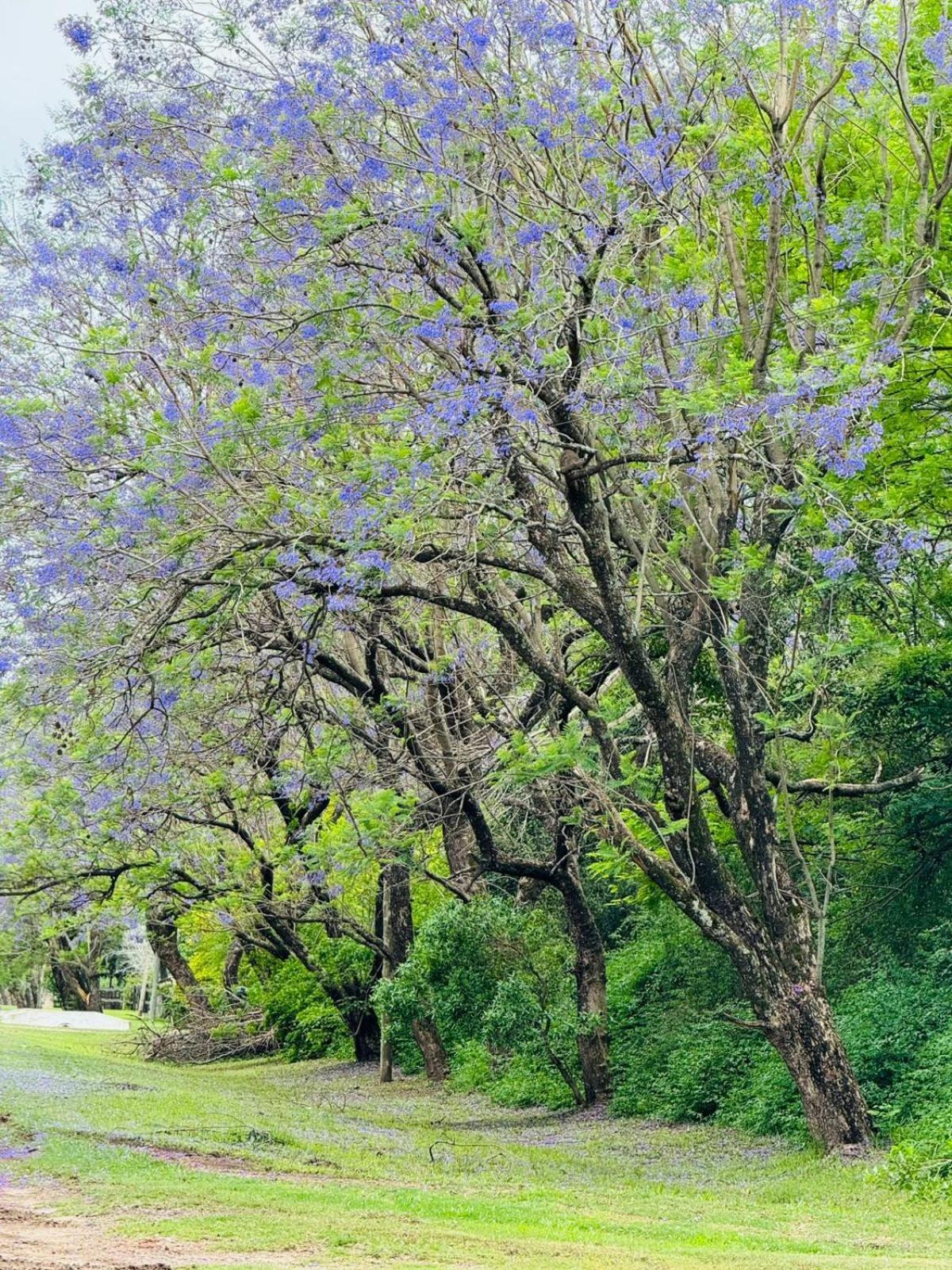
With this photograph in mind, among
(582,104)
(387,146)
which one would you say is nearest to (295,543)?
(387,146)

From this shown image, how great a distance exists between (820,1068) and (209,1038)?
20.3m

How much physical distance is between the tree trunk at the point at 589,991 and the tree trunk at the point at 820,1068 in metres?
4.96

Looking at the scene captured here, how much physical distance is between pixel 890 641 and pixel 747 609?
1690 millimetres

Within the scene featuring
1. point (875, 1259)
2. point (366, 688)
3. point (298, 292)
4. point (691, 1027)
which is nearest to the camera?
point (875, 1259)

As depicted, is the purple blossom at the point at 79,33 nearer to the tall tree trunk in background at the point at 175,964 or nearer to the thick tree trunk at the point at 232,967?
the tall tree trunk in background at the point at 175,964

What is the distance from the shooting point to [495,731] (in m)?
15.9

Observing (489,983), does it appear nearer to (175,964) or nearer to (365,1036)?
(365,1036)

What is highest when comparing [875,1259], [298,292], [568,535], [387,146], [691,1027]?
[387,146]

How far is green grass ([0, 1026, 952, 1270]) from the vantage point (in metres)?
7.29

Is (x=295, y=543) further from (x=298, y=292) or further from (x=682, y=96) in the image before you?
(x=682, y=96)

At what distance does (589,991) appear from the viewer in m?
17.5

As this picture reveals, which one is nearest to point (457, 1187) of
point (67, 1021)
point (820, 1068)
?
point (820, 1068)

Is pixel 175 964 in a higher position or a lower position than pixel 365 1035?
higher

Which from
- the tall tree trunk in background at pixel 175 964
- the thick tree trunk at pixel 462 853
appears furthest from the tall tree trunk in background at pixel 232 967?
the thick tree trunk at pixel 462 853
